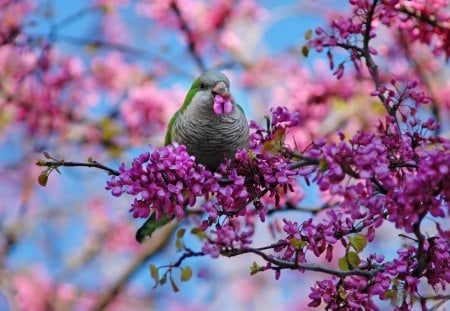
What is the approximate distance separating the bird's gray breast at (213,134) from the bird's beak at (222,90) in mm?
137

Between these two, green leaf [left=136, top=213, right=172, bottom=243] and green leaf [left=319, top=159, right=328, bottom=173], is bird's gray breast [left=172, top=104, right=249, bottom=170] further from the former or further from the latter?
green leaf [left=319, top=159, right=328, bottom=173]

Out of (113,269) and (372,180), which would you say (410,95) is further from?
(113,269)

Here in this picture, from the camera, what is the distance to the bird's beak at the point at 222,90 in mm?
2557

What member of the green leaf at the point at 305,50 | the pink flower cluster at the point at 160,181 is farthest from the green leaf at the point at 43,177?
the green leaf at the point at 305,50

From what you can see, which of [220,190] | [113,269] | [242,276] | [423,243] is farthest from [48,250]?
[423,243]

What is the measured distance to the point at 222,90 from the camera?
2578 millimetres

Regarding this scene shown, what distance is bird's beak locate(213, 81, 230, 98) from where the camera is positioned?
256 cm

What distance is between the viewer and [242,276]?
877cm

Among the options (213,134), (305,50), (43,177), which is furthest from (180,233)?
(305,50)

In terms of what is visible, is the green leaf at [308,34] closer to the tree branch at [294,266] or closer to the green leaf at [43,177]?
the tree branch at [294,266]

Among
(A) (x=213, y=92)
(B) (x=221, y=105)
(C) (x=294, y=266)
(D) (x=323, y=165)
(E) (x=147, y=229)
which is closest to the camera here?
(D) (x=323, y=165)

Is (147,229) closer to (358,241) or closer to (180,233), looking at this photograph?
(180,233)

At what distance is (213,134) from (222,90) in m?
0.23

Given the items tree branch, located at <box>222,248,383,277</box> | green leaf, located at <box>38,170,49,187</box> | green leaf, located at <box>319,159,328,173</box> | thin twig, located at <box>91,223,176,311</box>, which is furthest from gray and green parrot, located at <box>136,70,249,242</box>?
thin twig, located at <box>91,223,176,311</box>
